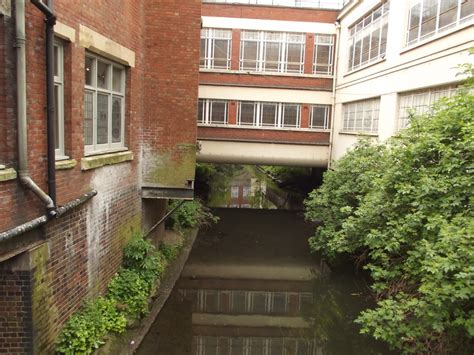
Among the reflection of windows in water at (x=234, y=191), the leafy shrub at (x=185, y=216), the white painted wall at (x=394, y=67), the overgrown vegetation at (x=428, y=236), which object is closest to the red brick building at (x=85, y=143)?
the leafy shrub at (x=185, y=216)

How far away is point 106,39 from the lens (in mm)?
7492

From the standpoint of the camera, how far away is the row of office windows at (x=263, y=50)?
61.9 feet

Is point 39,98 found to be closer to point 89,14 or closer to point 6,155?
point 6,155

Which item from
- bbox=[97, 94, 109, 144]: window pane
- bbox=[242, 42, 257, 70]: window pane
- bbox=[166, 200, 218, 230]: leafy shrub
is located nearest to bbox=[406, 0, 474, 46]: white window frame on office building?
bbox=[242, 42, 257, 70]: window pane

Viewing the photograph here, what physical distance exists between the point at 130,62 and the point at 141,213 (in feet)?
11.9

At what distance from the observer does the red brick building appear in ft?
16.2

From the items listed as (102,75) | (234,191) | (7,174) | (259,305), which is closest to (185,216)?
(259,305)

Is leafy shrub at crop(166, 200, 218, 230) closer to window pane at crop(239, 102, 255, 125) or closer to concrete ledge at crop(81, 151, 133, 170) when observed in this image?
window pane at crop(239, 102, 255, 125)

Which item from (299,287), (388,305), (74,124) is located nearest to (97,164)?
(74,124)

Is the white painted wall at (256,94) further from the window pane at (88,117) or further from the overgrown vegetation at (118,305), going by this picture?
the window pane at (88,117)

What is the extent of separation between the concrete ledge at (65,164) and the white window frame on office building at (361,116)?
11.6 metres

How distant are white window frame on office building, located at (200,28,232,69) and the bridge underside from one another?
11.8 ft

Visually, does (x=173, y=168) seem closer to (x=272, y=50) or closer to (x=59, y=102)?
(x=59, y=102)

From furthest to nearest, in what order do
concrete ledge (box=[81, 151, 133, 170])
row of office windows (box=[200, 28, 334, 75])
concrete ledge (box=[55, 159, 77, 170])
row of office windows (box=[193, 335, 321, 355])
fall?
row of office windows (box=[200, 28, 334, 75]), row of office windows (box=[193, 335, 321, 355]), concrete ledge (box=[81, 151, 133, 170]), concrete ledge (box=[55, 159, 77, 170])
